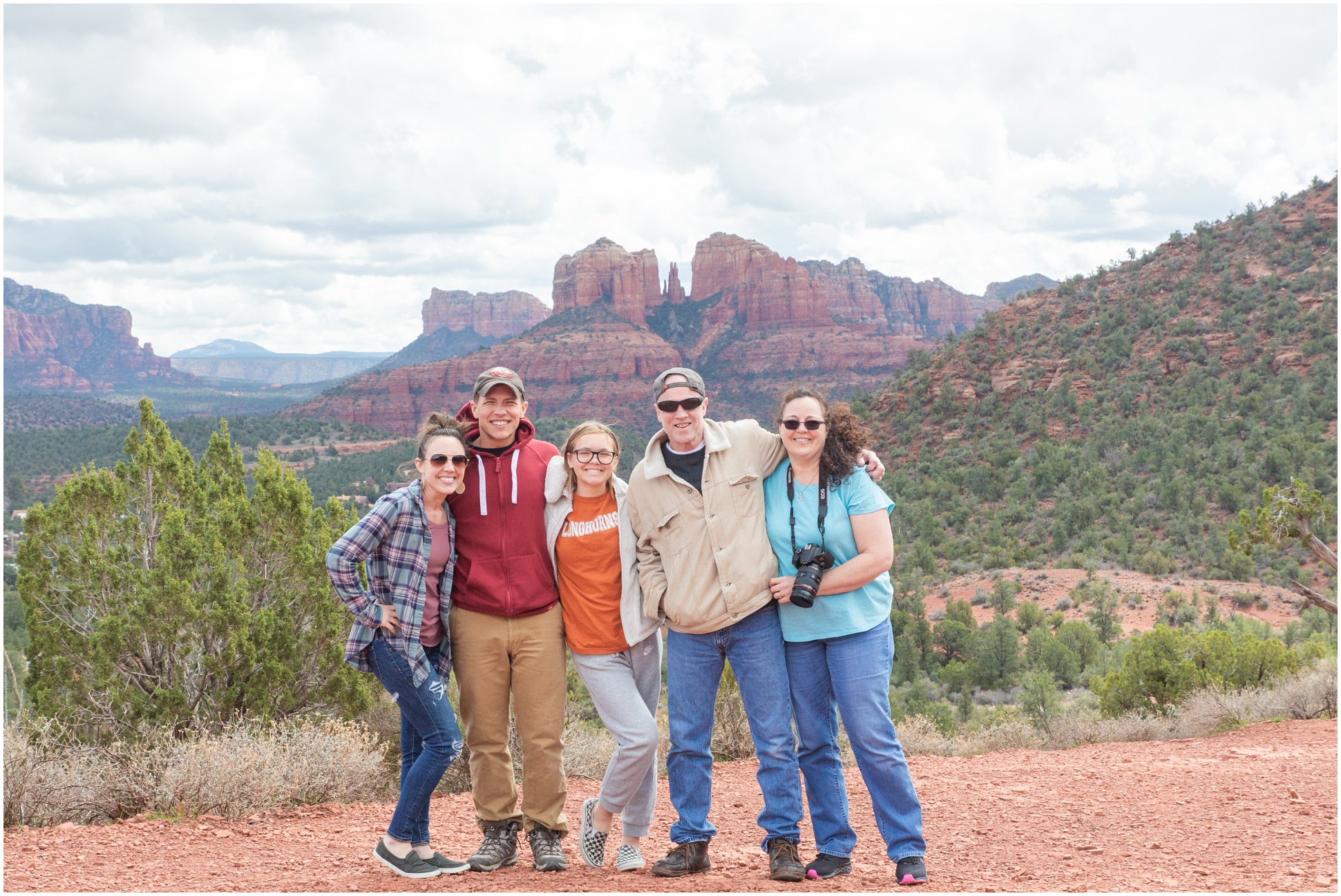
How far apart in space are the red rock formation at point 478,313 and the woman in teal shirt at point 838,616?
509 ft

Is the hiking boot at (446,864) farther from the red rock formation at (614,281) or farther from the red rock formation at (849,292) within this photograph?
the red rock formation at (849,292)

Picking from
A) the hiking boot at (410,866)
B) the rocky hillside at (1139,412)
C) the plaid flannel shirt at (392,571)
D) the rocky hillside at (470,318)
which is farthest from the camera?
the rocky hillside at (470,318)

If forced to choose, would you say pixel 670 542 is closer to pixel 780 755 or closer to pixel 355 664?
pixel 780 755

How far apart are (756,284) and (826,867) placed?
99.8m

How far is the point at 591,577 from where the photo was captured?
154 inches

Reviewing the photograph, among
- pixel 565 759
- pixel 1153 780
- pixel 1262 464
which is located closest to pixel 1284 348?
pixel 1262 464

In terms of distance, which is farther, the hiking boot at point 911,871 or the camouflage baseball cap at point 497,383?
the camouflage baseball cap at point 497,383

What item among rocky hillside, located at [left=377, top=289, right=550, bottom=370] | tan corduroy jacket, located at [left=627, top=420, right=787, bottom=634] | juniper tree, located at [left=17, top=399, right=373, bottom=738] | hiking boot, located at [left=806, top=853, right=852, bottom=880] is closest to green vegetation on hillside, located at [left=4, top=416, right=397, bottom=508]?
juniper tree, located at [left=17, top=399, right=373, bottom=738]

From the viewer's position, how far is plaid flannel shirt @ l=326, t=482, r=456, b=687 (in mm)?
3832

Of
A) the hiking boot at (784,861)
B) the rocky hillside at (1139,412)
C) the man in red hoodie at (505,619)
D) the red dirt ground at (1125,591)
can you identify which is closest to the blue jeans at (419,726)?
the man in red hoodie at (505,619)

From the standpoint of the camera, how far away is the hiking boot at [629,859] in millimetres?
4070

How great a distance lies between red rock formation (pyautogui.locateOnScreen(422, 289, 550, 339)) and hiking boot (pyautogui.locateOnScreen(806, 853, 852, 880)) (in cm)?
15537

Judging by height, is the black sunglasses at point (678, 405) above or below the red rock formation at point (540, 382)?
below

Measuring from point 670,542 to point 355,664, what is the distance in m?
1.44
